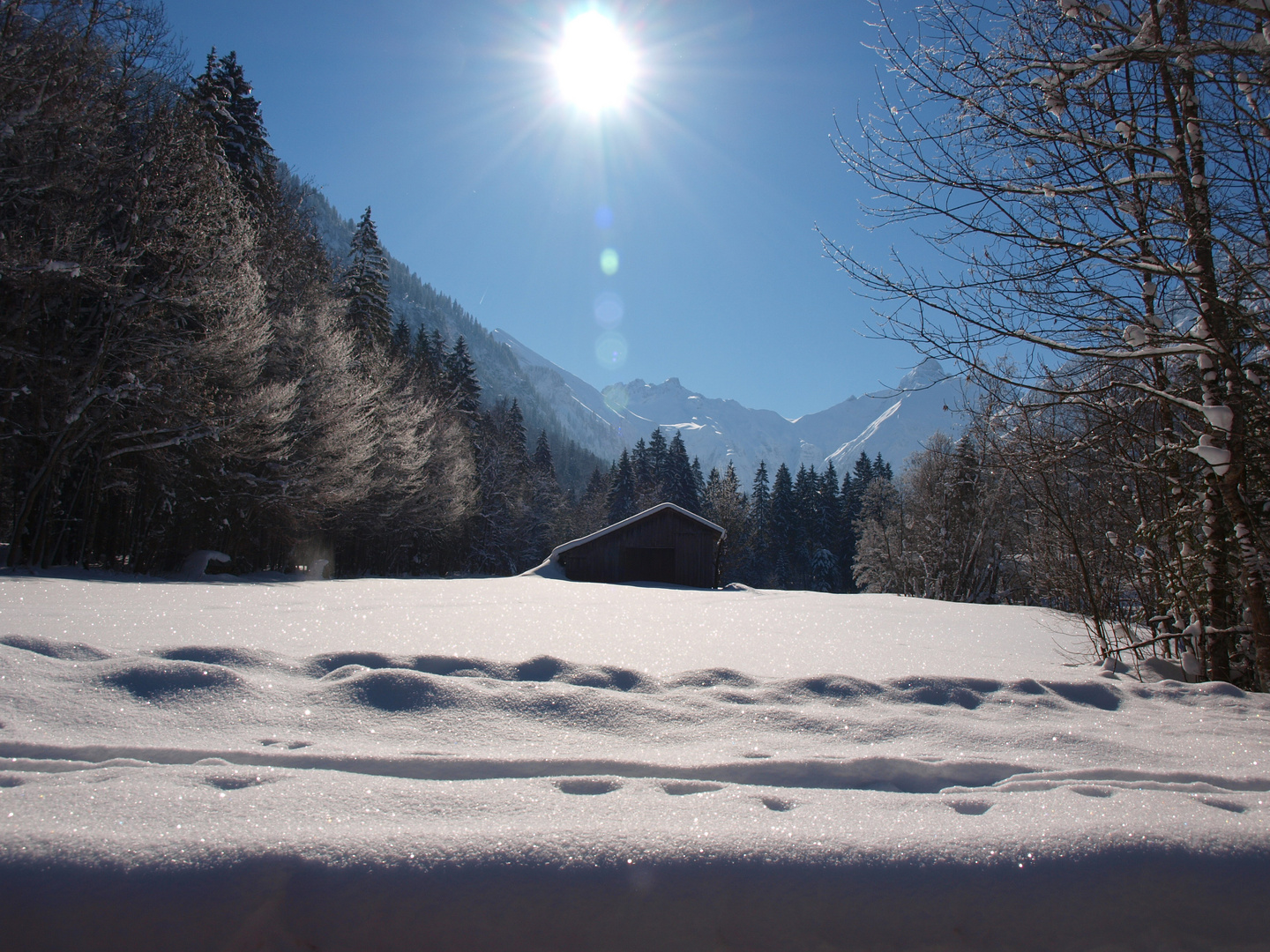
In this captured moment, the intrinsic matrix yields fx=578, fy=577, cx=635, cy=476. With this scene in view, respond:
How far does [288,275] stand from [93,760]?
1974 centimetres

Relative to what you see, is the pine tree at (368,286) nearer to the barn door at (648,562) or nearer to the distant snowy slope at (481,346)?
the barn door at (648,562)

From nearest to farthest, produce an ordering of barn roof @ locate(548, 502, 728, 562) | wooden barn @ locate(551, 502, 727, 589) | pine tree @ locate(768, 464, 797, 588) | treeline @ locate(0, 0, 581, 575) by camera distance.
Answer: treeline @ locate(0, 0, 581, 575), barn roof @ locate(548, 502, 728, 562), wooden barn @ locate(551, 502, 727, 589), pine tree @ locate(768, 464, 797, 588)

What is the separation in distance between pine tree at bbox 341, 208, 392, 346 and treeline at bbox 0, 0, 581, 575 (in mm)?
7088

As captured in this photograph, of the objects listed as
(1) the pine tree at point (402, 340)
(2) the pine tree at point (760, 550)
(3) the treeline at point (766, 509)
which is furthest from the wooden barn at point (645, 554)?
(2) the pine tree at point (760, 550)

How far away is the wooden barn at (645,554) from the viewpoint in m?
22.4

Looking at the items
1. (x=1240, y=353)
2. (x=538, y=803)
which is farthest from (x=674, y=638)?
(x=1240, y=353)

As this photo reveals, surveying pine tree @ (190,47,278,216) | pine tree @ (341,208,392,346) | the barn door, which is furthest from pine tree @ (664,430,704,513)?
pine tree @ (190,47,278,216)

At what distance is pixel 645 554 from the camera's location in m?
22.6

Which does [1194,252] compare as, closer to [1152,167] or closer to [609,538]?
[1152,167]

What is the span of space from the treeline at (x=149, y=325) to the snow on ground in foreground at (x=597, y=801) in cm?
956

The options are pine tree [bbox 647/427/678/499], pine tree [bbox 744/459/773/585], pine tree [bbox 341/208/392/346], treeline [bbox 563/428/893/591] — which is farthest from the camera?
pine tree [bbox 744/459/773/585]

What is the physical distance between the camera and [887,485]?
36156 mm

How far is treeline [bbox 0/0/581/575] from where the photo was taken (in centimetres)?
890

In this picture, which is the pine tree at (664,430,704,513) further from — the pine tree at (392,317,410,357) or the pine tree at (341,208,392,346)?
the pine tree at (341,208,392,346)
